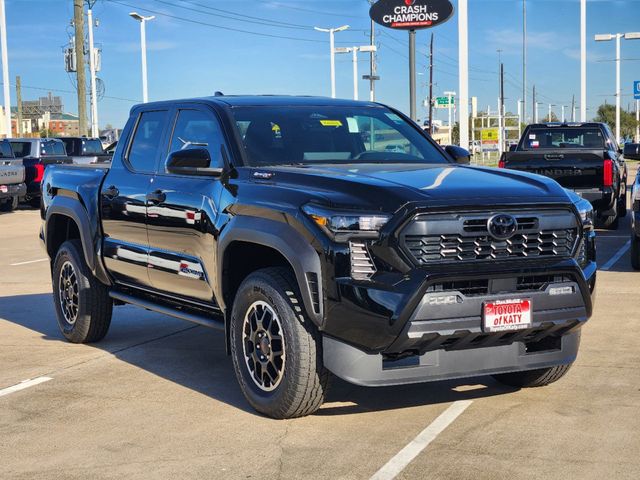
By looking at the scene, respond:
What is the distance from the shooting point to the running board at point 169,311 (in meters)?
6.68

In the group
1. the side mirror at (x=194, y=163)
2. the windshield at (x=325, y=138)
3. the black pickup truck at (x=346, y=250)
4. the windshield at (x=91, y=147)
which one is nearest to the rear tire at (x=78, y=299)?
the black pickup truck at (x=346, y=250)

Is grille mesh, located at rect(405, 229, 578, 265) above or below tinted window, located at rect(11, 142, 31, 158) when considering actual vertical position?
below

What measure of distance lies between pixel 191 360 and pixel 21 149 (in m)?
22.9

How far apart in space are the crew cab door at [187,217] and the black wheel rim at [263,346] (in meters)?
0.55

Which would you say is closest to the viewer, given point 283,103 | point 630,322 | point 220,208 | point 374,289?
point 374,289

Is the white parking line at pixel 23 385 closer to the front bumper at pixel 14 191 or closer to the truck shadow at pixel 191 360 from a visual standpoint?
the truck shadow at pixel 191 360

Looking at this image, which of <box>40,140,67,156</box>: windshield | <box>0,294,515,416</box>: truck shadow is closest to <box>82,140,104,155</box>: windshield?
<box>40,140,67,156</box>: windshield

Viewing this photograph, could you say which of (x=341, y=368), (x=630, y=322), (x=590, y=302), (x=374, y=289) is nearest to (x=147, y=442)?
(x=341, y=368)

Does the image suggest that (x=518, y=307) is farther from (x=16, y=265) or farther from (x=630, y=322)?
(x=16, y=265)

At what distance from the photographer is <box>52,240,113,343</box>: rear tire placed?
8.23 metres

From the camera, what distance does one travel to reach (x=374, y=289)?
5238 mm

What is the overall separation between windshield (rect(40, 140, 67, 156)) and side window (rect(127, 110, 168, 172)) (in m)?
22.1

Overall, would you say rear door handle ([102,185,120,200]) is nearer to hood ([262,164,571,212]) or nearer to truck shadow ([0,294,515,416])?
truck shadow ([0,294,515,416])

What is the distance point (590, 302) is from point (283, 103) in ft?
8.52
